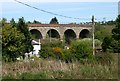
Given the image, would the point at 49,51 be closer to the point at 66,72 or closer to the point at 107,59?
the point at 107,59

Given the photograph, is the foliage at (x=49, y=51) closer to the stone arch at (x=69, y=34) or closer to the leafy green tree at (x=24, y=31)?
the leafy green tree at (x=24, y=31)

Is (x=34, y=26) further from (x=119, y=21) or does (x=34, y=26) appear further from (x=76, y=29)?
(x=119, y=21)

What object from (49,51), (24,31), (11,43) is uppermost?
(24,31)

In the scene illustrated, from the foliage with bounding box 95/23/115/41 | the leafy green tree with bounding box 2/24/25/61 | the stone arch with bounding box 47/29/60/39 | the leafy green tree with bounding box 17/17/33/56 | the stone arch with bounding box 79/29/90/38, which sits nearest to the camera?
the leafy green tree with bounding box 2/24/25/61

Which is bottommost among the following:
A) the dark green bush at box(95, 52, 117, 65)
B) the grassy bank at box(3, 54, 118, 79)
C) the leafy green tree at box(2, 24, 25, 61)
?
the grassy bank at box(3, 54, 118, 79)

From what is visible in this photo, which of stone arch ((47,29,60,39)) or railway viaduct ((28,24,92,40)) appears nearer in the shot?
railway viaduct ((28,24,92,40))

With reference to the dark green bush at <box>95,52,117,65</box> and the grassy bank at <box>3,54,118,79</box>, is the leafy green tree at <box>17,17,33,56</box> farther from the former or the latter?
the grassy bank at <box>3,54,118,79</box>

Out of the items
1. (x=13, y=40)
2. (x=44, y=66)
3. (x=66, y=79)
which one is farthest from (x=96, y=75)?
(x=13, y=40)

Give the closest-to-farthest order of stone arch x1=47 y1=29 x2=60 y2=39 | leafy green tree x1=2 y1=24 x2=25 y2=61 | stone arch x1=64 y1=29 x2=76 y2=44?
leafy green tree x1=2 y1=24 x2=25 y2=61, stone arch x1=47 y1=29 x2=60 y2=39, stone arch x1=64 y1=29 x2=76 y2=44

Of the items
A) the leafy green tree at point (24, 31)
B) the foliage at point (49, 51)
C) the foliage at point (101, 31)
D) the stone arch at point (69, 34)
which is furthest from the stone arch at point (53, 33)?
the leafy green tree at point (24, 31)

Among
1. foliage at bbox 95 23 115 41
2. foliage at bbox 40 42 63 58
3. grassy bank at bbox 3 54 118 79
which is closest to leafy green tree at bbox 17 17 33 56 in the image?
foliage at bbox 40 42 63 58

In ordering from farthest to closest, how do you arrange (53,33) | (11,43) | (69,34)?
(69,34)
(53,33)
(11,43)

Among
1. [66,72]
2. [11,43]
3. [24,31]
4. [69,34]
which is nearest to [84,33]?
[69,34]

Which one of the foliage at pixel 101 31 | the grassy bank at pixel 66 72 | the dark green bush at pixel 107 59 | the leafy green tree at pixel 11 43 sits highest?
the foliage at pixel 101 31
